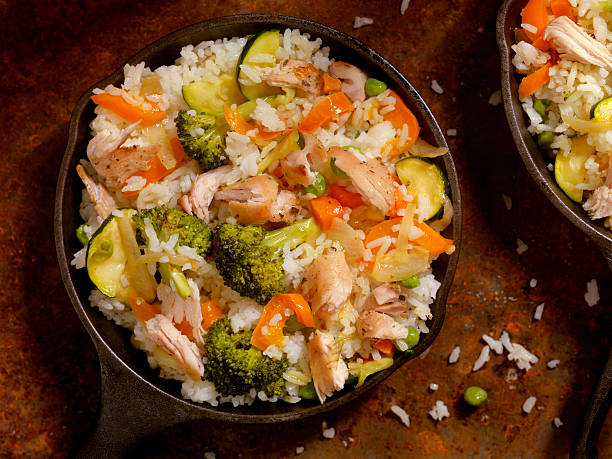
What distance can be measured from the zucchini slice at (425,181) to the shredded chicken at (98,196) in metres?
1.65

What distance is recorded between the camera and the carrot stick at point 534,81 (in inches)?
147

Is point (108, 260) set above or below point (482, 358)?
above

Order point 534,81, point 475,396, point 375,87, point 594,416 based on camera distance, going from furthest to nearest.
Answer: point 475,396, point 594,416, point 534,81, point 375,87

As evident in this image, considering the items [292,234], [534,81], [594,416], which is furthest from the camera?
[594,416]

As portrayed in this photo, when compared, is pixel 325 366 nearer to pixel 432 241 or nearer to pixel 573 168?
pixel 432 241

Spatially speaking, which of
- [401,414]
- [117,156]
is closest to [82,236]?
[117,156]

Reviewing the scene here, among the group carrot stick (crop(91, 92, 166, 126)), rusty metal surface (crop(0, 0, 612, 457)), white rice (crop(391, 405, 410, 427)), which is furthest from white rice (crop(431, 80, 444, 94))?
white rice (crop(391, 405, 410, 427))

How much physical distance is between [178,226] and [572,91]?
94.3 inches

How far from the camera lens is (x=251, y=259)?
331 centimetres

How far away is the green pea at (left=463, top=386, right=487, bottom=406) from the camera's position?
408 cm

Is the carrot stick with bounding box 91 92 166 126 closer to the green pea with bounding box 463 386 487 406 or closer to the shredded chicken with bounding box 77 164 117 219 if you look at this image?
the shredded chicken with bounding box 77 164 117 219

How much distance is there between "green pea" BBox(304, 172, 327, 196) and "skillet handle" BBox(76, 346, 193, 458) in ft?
4.54

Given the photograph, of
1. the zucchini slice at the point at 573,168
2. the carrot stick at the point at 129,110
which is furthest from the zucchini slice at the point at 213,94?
the zucchini slice at the point at 573,168

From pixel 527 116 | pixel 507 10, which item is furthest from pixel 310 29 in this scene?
pixel 527 116
